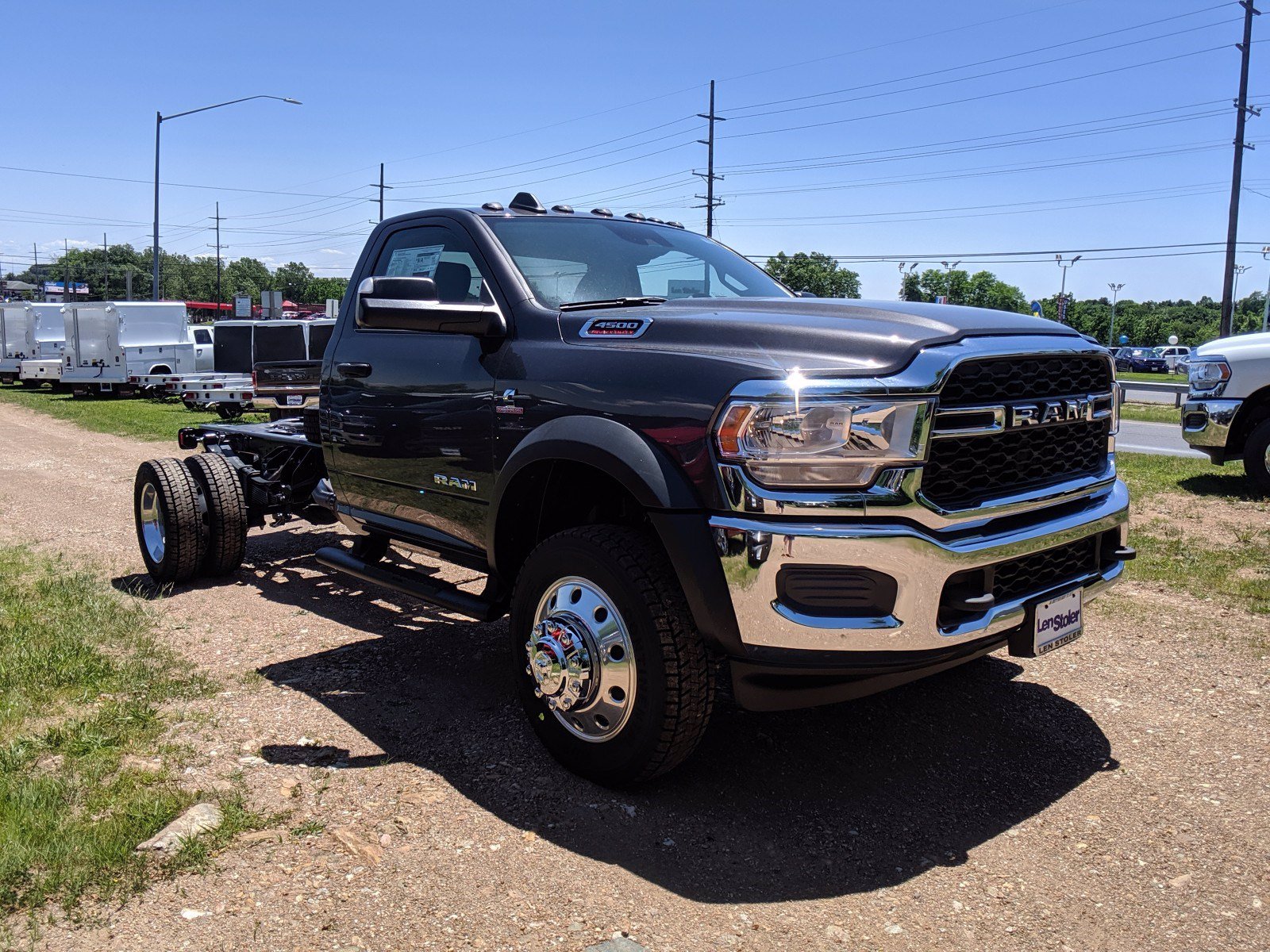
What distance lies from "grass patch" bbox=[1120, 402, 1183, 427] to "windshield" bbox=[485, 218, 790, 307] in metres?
15.2

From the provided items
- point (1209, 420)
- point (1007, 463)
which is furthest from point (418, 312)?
point (1209, 420)

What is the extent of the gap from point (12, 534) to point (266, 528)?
1870 mm

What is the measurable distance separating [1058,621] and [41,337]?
3344 centimetres

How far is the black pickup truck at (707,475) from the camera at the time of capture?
3.00m

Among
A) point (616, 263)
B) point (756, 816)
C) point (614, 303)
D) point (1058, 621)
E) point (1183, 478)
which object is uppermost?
point (616, 263)

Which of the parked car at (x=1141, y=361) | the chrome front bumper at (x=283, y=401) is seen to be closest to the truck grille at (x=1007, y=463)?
the chrome front bumper at (x=283, y=401)

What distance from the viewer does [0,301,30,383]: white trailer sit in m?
31.3

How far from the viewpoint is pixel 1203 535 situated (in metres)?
7.59

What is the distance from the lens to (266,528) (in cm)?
830

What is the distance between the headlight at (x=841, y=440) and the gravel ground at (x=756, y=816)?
3.86 feet

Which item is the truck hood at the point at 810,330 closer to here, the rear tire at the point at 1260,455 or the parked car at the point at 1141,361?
the rear tire at the point at 1260,455

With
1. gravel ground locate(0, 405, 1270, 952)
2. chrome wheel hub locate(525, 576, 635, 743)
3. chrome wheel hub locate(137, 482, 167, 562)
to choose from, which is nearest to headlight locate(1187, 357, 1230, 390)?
gravel ground locate(0, 405, 1270, 952)

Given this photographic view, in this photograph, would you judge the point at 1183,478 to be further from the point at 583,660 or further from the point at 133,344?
the point at 133,344

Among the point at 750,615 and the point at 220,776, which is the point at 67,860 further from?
the point at 750,615
